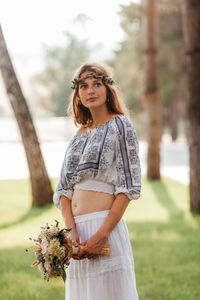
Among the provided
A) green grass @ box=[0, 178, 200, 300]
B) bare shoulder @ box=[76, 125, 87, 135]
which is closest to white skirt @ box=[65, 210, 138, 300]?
bare shoulder @ box=[76, 125, 87, 135]

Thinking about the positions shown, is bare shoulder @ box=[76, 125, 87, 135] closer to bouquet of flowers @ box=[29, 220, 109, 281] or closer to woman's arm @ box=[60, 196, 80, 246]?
woman's arm @ box=[60, 196, 80, 246]

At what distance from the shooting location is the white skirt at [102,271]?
2357 mm

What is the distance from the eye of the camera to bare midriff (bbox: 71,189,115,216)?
244 centimetres

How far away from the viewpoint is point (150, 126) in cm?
1330

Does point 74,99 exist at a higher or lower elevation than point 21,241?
higher

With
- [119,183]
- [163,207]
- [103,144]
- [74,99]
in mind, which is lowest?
[163,207]

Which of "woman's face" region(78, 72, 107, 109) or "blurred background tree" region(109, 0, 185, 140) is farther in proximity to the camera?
"blurred background tree" region(109, 0, 185, 140)

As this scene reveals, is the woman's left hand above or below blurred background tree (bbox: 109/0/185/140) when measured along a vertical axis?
below

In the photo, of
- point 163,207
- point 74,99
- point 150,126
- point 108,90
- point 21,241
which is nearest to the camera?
point 108,90

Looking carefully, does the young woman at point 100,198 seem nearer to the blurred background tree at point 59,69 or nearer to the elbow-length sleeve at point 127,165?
the elbow-length sleeve at point 127,165

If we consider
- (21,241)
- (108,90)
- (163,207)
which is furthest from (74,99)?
(163,207)

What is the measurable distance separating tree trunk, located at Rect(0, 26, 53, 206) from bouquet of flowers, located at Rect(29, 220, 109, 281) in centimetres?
681

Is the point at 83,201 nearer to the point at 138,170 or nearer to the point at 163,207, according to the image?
the point at 138,170

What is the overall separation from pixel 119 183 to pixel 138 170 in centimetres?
14
